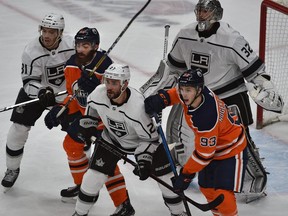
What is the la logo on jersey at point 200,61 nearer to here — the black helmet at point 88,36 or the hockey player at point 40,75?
the black helmet at point 88,36

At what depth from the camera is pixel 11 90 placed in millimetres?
6141

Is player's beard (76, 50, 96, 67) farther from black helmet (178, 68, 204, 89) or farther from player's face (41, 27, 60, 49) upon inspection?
black helmet (178, 68, 204, 89)

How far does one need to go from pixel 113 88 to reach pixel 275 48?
232cm

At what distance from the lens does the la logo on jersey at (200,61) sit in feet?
14.4

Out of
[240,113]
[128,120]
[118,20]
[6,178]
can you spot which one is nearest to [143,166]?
[128,120]

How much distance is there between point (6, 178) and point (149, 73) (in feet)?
6.62

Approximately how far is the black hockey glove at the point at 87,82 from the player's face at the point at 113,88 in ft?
1.05

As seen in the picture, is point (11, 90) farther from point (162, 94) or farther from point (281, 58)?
point (162, 94)

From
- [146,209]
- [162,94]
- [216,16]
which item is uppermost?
[216,16]

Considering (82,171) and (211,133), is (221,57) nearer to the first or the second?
(211,133)

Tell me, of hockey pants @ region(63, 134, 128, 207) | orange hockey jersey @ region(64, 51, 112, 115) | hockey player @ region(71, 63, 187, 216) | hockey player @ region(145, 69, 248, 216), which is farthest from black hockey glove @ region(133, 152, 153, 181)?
orange hockey jersey @ region(64, 51, 112, 115)

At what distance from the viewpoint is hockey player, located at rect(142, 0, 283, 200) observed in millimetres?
4289

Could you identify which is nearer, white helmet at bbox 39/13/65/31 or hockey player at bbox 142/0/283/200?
hockey player at bbox 142/0/283/200

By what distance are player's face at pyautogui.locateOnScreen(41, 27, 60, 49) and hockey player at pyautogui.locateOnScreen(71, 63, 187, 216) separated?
1.83ft
